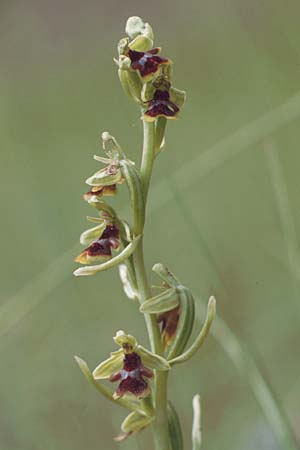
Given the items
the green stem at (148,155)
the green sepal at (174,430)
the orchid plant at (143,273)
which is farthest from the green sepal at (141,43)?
the green sepal at (174,430)

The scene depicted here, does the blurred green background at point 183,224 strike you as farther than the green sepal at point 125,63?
Yes

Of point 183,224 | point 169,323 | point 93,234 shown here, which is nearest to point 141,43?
point 93,234

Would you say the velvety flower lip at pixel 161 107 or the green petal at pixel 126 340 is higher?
the velvety flower lip at pixel 161 107

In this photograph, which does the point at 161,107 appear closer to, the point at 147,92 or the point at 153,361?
the point at 147,92

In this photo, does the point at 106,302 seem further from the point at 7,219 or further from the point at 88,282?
the point at 7,219

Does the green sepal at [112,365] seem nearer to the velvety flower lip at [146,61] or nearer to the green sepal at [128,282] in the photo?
the green sepal at [128,282]

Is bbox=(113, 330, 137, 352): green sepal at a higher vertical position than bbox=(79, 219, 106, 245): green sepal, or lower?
lower

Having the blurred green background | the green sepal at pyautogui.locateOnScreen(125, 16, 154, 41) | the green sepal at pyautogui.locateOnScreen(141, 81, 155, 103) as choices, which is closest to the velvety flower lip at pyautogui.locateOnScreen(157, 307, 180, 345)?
the blurred green background

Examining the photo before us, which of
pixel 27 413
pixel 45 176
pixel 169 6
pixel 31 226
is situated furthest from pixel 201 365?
pixel 169 6

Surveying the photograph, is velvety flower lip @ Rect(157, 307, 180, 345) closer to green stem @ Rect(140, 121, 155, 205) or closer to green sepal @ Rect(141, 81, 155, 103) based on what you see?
green stem @ Rect(140, 121, 155, 205)

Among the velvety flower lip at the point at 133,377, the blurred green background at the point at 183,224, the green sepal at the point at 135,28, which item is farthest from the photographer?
the blurred green background at the point at 183,224
